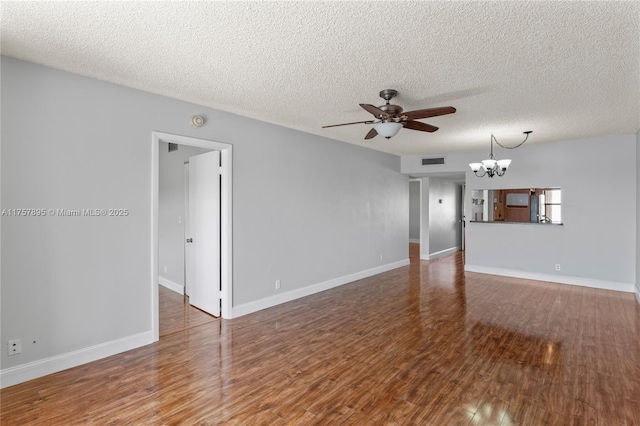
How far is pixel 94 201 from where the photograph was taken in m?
3.01

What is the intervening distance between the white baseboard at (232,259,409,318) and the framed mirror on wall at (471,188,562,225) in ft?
7.45

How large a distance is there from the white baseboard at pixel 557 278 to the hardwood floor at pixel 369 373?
1125 mm

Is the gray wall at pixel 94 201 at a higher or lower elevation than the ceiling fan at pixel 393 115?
lower

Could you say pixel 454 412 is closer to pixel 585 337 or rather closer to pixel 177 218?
pixel 585 337

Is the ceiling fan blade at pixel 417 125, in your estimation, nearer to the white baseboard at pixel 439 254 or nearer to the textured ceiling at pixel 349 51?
the textured ceiling at pixel 349 51

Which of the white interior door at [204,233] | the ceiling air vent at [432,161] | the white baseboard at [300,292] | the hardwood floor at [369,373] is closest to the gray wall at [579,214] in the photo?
the ceiling air vent at [432,161]

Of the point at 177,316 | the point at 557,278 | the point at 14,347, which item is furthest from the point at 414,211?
the point at 14,347

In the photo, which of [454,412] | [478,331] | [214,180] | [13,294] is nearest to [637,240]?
[478,331]

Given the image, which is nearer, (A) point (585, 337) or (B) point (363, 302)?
(A) point (585, 337)

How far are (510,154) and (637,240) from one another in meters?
2.38

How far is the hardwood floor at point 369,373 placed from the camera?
7.37 ft

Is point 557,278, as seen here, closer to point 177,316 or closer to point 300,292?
point 300,292

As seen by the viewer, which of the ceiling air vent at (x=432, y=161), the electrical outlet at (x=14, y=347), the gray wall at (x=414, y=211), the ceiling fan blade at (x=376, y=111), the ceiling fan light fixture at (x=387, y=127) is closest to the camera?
the electrical outlet at (x=14, y=347)

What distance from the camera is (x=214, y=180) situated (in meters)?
4.18
